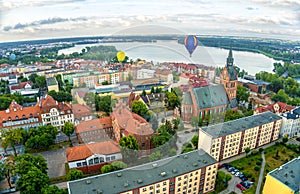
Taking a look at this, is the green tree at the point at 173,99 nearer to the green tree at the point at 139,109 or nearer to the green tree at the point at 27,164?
the green tree at the point at 139,109

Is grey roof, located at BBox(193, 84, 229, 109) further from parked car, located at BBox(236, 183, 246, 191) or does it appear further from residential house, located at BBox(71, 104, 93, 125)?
parked car, located at BBox(236, 183, 246, 191)

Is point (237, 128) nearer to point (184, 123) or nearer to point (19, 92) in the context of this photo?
point (184, 123)

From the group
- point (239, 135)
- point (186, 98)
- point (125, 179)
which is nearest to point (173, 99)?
point (186, 98)

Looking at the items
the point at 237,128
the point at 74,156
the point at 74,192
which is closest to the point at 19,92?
the point at 74,156

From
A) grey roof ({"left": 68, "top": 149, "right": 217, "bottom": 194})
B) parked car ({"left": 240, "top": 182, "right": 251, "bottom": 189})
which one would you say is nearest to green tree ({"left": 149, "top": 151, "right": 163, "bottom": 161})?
grey roof ({"left": 68, "top": 149, "right": 217, "bottom": 194})

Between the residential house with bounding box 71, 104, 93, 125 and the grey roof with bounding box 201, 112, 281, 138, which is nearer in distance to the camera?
the residential house with bounding box 71, 104, 93, 125

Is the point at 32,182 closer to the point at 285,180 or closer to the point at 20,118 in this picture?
the point at 20,118

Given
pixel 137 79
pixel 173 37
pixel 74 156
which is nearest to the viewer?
pixel 173 37

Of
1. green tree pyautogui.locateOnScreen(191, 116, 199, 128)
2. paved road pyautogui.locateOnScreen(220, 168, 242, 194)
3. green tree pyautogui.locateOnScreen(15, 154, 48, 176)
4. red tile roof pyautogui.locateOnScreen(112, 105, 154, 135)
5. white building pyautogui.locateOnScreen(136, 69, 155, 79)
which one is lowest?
paved road pyautogui.locateOnScreen(220, 168, 242, 194)
